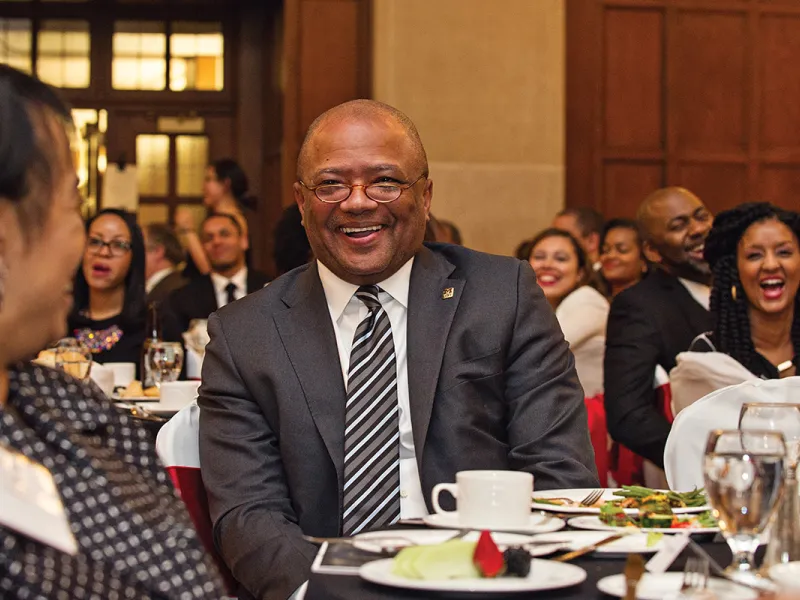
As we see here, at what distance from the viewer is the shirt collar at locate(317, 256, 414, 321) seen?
279 centimetres

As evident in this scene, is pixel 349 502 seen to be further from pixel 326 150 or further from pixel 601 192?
pixel 601 192

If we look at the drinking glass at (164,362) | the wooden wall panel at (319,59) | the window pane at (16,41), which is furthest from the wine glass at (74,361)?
the window pane at (16,41)

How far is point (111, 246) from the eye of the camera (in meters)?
5.64

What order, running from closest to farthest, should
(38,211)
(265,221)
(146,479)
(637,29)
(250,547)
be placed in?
(38,211) < (146,479) < (250,547) < (637,29) < (265,221)

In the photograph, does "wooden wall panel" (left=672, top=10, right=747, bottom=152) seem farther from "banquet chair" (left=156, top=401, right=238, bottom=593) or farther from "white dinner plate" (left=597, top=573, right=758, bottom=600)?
"white dinner plate" (left=597, top=573, right=758, bottom=600)

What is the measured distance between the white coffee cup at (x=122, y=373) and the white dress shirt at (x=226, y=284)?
1.94 m

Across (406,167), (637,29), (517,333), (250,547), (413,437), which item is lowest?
(250,547)

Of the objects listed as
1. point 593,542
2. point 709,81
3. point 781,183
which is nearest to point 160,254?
point 709,81

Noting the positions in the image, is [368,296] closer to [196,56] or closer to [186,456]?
[186,456]

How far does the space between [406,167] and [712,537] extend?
→ 1203 mm

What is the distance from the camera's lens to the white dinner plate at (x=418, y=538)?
1.71 m

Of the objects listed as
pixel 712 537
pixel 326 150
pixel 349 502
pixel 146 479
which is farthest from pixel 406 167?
pixel 146 479

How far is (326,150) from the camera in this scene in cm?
278

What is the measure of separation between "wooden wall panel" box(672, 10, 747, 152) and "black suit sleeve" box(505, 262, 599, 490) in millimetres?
6259
